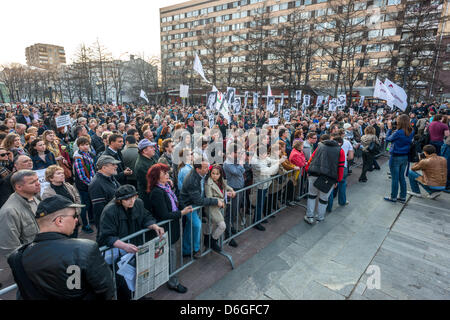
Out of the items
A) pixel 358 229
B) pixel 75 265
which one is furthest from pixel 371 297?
pixel 75 265

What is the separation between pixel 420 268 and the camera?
Result: 3.91 metres

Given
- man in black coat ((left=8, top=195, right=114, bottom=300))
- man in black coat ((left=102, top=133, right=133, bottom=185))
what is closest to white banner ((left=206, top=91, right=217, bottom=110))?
man in black coat ((left=102, top=133, right=133, bottom=185))

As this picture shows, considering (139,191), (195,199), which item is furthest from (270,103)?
(195,199)

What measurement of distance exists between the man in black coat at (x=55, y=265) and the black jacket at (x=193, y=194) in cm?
192

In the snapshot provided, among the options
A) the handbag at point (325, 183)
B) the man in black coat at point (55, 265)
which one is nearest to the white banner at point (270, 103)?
the handbag at point (325, 183)

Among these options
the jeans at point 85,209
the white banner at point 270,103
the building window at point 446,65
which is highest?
the building window at point 446,65

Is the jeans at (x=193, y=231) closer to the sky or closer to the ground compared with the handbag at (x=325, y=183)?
closer to the ground

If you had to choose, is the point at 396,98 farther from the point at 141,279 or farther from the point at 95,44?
the point at 95,44

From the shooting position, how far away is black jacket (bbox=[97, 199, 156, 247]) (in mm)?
2762

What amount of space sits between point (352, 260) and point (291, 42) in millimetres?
28555

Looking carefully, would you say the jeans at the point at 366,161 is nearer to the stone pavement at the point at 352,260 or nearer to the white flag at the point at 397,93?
the stone pavement at the point at 352,260

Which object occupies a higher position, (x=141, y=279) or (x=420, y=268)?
(x=141, y=279)

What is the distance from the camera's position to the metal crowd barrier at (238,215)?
3.26 metres
